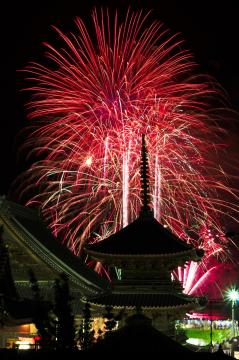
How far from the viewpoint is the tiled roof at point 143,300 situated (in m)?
17.7

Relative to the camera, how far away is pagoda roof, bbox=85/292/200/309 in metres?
17.6

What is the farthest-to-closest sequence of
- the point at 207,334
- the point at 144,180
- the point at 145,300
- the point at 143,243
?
the point at 207,334 → the point at 144,180 → the point at 143,243 → the point at 145,300

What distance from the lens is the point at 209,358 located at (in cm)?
896

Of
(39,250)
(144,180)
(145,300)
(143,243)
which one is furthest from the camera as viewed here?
(39,250)

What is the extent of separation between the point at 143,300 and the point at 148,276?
908 millimetres

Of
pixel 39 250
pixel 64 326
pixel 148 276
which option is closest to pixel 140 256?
pixel 148 276

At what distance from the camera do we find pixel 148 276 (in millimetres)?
18500

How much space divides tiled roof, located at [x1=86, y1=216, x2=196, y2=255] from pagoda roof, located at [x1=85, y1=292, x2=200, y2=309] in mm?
1413

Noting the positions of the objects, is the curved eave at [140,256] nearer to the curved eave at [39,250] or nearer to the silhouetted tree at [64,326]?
the curved eave at [39,250]

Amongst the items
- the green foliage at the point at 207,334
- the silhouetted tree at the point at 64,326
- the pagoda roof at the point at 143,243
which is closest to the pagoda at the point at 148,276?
the pagoda roof at the point at 143,243

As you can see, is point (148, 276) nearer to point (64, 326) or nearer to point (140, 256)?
point (140, 256)

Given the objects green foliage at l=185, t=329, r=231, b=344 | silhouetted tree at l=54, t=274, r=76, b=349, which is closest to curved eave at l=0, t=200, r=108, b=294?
silhouetted tree at l=54, t=274, r=76, b=349

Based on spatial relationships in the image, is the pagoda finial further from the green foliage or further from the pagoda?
the green foliage

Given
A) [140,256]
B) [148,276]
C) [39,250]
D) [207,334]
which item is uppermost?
[39,250]
